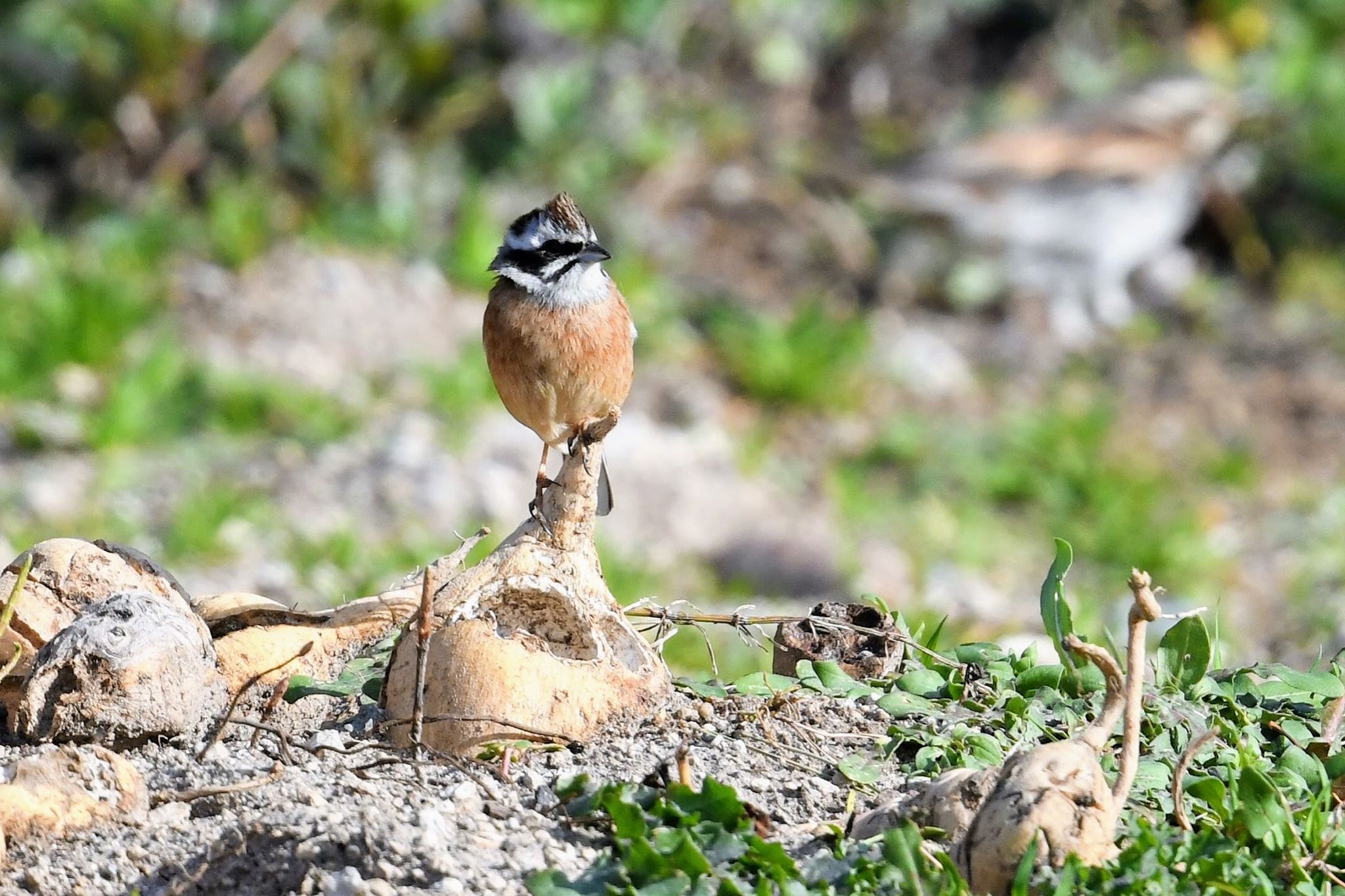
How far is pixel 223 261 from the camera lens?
352 inches

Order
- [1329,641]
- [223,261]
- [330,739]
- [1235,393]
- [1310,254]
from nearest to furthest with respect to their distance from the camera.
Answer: [330,739], [1329,641], [223,261], [1235,393], [1310,254]

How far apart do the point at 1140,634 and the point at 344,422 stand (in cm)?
540

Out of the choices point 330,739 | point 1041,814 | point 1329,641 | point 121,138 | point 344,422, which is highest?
point 121,138

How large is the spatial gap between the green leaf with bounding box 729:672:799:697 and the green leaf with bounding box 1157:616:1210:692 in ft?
2.46

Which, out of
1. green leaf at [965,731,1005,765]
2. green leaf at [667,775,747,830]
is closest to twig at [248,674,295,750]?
green leaf at [667,775,747,830]

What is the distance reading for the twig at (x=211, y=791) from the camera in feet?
10.3

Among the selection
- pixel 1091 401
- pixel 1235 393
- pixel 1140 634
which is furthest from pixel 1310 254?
pixel 1140 634

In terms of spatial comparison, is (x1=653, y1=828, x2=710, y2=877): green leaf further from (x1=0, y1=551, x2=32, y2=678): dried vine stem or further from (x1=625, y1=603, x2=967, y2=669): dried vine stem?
(x1=0, y1=551, x2=32, y2=678): dried vine stem

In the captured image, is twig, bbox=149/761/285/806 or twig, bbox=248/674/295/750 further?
twig, bbox=248/674/295/750

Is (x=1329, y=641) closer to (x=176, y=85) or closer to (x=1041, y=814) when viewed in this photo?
(x=1041, y=814)

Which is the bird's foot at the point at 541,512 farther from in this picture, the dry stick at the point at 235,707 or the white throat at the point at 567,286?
the white throat at the point at 567,286

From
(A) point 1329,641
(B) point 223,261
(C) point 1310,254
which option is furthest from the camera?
(C) point 1310,254

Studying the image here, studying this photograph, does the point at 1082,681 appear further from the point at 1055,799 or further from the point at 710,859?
the point at 710,859

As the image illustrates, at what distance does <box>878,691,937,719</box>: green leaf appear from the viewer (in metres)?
3.46
